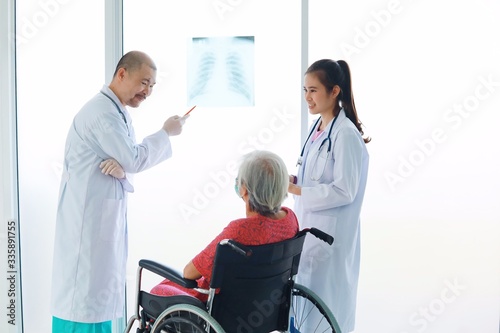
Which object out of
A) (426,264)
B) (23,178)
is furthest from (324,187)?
(23,178)

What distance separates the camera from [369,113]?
2498 mm

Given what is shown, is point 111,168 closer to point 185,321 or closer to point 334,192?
point 185,321

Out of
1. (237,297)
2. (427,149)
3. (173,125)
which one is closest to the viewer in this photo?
(237,297)

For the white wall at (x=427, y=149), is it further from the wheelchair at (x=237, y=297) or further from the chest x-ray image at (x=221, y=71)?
the wheelchair at (x=237, y=297)

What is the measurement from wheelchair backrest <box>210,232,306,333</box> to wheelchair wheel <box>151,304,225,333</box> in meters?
0.05

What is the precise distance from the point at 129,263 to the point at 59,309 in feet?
1.99

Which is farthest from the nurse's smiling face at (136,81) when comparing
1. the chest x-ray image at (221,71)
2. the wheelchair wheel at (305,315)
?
the wheelchair wheel at (305,315)

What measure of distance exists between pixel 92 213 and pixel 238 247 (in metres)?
0.80

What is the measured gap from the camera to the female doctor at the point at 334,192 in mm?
2016

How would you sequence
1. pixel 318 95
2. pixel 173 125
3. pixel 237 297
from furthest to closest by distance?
pixel 173 125, pixel 318 95, pixel 237 297

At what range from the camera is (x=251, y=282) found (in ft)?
5.57

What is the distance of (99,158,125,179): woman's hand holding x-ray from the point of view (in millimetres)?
2098

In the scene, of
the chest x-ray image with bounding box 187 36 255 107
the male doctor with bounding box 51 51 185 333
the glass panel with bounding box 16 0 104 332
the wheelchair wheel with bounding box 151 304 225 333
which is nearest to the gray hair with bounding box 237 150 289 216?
the wheelchair wheel with bounding box 151 304 225 333

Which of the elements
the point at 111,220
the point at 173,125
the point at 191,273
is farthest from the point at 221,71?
the point at 191,273
